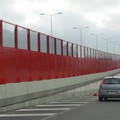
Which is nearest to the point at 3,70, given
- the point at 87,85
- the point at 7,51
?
the point at 7,51

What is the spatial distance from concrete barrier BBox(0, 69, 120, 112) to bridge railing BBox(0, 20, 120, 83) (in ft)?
1.35

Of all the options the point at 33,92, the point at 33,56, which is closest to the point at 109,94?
the point at 33,56

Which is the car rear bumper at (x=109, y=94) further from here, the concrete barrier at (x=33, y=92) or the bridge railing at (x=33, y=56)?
the bridge railing at (x=33, y=56)

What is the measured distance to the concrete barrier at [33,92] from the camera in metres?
21.0

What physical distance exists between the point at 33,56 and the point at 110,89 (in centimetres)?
623

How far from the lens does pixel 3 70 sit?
2128cm

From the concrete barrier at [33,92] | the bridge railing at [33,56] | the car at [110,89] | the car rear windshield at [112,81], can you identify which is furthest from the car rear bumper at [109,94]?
the bridge railing at [33,56]

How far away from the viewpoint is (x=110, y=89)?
30500 millimetres

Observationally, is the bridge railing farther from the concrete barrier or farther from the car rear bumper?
the car rear bumper

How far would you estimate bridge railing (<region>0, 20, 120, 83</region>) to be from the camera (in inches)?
864

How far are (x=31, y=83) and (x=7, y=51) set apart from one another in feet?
12.2

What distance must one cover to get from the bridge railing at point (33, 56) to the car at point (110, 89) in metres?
3.48

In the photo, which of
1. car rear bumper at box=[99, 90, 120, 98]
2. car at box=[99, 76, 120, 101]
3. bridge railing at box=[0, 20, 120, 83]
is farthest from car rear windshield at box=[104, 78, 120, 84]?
bridge railing at box=[0, 20, 120, 83]

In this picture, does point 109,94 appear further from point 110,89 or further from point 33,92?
point 33,92
